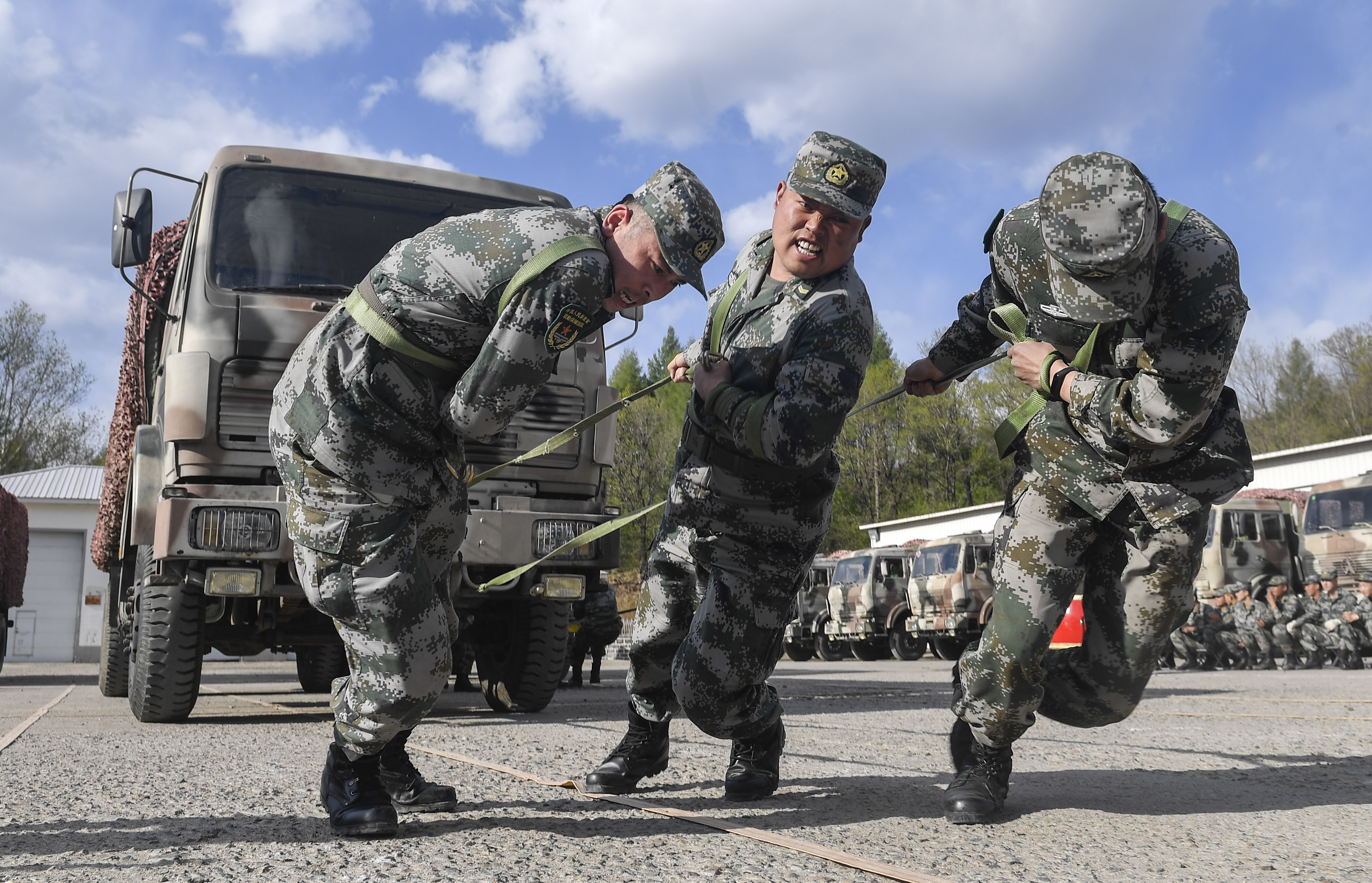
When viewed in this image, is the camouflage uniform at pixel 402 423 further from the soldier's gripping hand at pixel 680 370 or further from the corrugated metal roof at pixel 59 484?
the corrugated metal roof at pixel 59 484

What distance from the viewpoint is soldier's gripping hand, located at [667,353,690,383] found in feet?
11.2

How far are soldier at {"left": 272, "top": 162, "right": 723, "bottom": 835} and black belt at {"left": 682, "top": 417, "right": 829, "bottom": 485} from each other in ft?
1.96

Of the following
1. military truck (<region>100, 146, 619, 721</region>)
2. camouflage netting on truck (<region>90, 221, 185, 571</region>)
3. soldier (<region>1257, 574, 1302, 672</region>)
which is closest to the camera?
military truck (<region>100, 146, 619, 721</region>)

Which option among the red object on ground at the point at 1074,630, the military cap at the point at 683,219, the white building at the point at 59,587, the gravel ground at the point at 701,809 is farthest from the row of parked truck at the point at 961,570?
the white building at the point at 59,587

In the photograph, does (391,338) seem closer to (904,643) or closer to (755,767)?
(755,767)

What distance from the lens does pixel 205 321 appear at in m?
5.58

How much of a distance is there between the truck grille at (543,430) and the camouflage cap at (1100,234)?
351cm

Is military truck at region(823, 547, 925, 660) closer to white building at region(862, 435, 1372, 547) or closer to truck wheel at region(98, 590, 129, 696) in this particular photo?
white building at region(862, 435, 1372, 547)

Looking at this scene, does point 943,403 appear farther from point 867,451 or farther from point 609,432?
point 609,432

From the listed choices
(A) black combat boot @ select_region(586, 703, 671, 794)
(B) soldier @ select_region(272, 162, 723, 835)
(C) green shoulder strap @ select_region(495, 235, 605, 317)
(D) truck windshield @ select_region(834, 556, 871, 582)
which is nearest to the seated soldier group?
(D) truck windshield @ select_region(834, 556, 871, 582)

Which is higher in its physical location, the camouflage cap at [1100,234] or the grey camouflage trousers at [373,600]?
the camouflage cap at [1100,234]

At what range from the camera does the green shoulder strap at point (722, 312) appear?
349cm

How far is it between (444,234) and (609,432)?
11.9ft

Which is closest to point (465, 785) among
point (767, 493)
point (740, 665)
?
point (740, 665)
